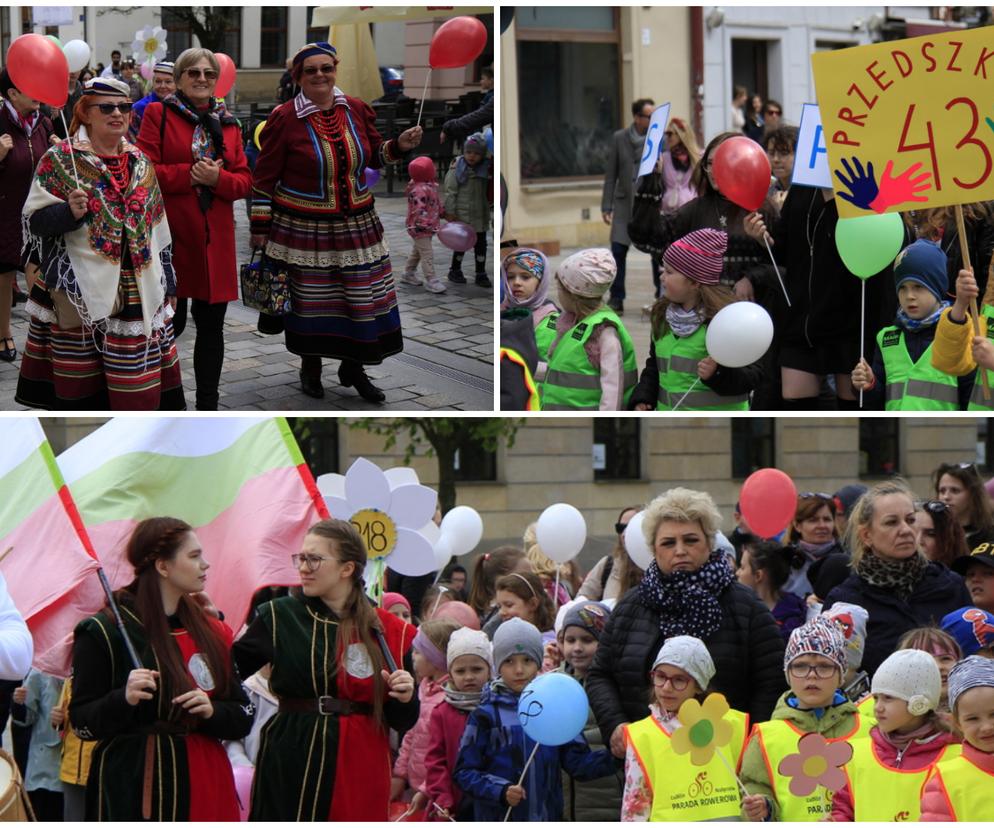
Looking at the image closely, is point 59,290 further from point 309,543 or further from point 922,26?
point 922,26

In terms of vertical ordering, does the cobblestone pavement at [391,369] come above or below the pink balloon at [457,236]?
below

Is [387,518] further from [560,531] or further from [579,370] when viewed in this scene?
[560,531]

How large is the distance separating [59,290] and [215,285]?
111 centimetres

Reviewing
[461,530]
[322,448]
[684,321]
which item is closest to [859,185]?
[684,321]

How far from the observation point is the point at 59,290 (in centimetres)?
567

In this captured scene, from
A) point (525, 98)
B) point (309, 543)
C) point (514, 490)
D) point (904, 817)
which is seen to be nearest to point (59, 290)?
point (309, 543)

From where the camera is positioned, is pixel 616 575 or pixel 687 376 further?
pixel 616 575

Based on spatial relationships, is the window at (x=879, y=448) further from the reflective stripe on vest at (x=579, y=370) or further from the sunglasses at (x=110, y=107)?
the sunglasses at (x=110, y=107)

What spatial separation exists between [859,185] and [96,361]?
317cm

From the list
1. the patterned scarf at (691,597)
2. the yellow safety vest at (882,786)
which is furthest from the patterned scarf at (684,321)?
the yellow safety vest at (882,786)

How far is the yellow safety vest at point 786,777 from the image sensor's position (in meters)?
4.21

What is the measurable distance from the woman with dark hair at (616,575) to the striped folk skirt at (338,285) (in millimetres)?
1570

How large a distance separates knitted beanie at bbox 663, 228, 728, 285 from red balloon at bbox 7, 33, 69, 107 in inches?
109

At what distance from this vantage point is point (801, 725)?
4281mm
